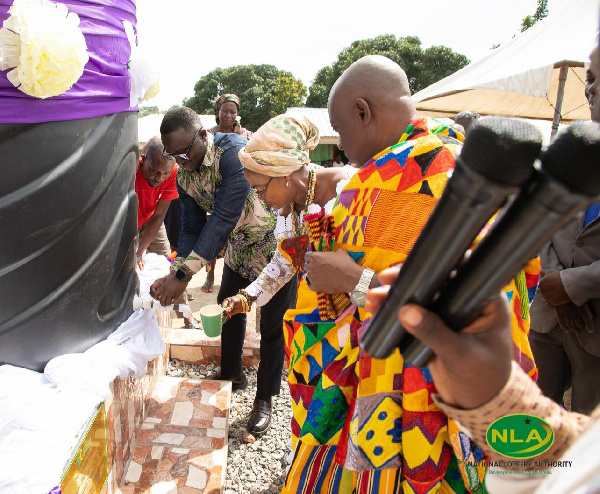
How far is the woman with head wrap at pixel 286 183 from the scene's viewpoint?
1905 mm

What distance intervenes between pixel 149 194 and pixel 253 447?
2.11m

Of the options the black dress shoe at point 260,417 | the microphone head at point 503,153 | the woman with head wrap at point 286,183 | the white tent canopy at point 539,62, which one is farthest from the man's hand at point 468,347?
the white tent canopy at point 539,62

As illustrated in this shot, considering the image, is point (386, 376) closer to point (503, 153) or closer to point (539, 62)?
point (503, 153)

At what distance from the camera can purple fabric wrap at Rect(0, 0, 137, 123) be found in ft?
4.16

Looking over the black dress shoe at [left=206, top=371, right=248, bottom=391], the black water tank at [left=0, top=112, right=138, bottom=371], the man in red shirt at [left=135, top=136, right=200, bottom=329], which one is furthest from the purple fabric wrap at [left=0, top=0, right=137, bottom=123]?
the black dress shoe at [left=206, top=371, right=248, bottom=391]

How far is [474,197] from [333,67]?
98.4ft

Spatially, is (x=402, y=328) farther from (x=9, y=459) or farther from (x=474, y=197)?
(x=9, y=459)

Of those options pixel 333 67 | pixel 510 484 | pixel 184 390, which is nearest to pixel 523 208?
pixel 510 484

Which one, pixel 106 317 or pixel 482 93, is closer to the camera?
pixel 106 317

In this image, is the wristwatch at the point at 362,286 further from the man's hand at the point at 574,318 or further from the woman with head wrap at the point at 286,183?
the man's hand at the point at 574,318

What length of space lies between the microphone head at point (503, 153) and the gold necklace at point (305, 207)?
4.94 feet

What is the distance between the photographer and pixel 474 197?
1.54ft

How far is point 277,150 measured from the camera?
6.23 feet

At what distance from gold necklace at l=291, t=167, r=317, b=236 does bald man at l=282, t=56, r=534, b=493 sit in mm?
394
